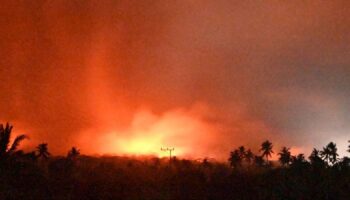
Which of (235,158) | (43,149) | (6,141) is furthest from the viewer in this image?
(235,158)

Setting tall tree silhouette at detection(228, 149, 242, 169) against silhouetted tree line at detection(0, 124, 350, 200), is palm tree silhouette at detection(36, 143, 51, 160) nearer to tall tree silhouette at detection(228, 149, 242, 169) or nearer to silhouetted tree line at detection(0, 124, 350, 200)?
silhouetted tree line at detection(0, 124, 350, 200)

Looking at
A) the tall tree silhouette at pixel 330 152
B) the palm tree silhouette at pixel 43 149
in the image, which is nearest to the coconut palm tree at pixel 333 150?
the tall tree silhouette at pixel 330 152

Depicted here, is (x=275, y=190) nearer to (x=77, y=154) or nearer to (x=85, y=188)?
(x=85, y=188)

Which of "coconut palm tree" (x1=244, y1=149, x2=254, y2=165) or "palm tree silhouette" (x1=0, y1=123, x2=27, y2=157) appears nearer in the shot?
"palm tree silhouette" (x1=0, y1=123, x2=27, y2=157)

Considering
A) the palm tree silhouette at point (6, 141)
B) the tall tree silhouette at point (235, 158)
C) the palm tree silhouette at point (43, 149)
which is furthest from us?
the tall tree silhouette at point (235, 158)

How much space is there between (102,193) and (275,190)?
17590 millimetres

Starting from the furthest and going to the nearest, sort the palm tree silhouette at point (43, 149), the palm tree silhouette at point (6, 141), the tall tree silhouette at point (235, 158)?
1. the tall tree silhouette at point (235, 158)
2. the palm tree silhouette at point (43, 149)
3. the palm tree silhouette at point (6, 141)

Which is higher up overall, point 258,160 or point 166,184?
point 258,160

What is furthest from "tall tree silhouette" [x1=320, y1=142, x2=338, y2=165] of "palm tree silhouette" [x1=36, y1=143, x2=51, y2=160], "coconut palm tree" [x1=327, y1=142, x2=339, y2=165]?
"palm tree silhouette" [x1=36, y1=143, x2=51, y2=160]

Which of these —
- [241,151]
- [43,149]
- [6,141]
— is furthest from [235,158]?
[6,141]

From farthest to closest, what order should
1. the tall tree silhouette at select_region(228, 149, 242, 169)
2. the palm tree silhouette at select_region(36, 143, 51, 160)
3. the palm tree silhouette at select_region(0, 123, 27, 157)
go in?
the tall tree silhouette at select_region(228, 149, 242, 169) → the palm tree silhouette at select_region(36, 143, 51, 160) → the palm tree silhouette at select_region(0, 123, 27, 157)

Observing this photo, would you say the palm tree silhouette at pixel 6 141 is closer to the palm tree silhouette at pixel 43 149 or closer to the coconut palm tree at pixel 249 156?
the palm tree silhouette at pixel 43 149

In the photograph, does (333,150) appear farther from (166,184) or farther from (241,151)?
(166,184)

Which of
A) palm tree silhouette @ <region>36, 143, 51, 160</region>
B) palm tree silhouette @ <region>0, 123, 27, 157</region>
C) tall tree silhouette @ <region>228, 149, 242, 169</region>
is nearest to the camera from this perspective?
palm tree silhouette @ <region>0, 123, 27, 157</region>
